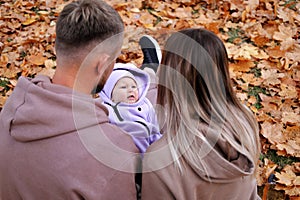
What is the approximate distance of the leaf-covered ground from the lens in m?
2.89

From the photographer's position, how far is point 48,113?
5.09 ft

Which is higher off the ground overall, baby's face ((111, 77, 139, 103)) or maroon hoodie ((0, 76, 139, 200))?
maroon hoodie ((0, 76, 139, 200))

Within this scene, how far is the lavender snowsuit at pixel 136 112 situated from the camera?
2.11m

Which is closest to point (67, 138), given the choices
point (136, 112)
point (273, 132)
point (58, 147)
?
point (58, 147)

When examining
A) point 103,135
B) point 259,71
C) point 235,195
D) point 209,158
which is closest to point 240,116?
point 209,158

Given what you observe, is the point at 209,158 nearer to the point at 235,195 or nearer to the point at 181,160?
the point at 181,160

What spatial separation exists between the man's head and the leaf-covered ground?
1.51 meters

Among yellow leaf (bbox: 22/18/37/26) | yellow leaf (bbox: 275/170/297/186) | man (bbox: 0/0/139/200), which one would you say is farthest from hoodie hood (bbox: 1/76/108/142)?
yellow leaf (bbox: 22/18/37/26)

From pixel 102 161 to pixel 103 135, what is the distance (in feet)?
0.35

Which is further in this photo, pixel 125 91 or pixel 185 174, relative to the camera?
pixel 125 91

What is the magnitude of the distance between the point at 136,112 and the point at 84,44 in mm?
658

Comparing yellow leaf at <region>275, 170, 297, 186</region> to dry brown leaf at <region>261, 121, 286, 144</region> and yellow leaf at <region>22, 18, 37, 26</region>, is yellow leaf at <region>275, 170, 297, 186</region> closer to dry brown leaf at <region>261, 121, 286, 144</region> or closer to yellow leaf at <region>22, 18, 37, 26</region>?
dry brown leaf at <region>261, 121, 286, 144</region>

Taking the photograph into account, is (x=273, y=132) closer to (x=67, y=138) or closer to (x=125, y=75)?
(x=125, y=75)

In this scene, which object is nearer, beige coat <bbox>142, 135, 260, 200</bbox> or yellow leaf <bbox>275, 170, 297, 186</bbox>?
beige coat <bbox>142, 135, 260, 200</bbox>
